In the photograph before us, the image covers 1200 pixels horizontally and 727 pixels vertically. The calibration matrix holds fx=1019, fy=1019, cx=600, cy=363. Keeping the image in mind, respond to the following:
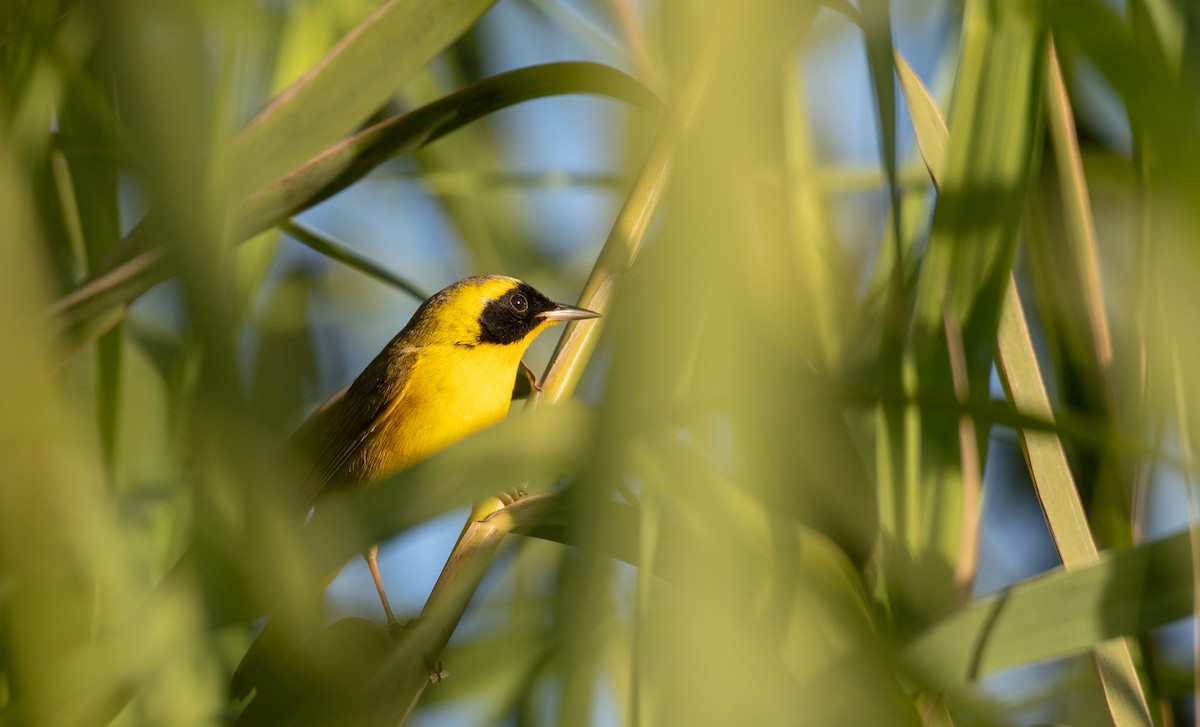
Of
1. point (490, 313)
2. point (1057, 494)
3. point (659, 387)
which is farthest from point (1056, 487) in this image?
point (490, 313)

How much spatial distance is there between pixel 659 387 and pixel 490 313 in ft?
7.70

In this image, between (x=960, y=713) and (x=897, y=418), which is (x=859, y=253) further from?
(x=960, y=713)

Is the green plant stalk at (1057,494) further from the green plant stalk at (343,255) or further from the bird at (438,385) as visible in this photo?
the bird at (438,385)

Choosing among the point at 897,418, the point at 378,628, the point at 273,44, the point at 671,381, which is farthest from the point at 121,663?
the point at 273,44

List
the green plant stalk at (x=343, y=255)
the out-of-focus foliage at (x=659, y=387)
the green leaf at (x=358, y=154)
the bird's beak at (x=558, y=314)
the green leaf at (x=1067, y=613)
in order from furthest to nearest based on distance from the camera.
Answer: the bird's beak at (x=558, y=314)
the green plant stalk at (x=343, y=255)
the green leaf at (x=358, y=154)
the green leaf at (x=1067, y=613)
the out-of-focus foliage at (x=659, y=387)

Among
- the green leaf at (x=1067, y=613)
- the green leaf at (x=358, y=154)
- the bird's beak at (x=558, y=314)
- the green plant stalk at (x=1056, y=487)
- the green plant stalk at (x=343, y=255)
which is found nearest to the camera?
the green leaf at (x=1067, y=613)

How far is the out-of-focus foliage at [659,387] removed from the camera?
0.74 metres

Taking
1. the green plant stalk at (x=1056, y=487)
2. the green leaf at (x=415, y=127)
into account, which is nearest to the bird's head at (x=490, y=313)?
the green leaf at (x=415, y=127)

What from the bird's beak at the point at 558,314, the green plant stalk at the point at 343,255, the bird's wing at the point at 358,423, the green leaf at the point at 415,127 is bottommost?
the bird's wing at the point at 358,423

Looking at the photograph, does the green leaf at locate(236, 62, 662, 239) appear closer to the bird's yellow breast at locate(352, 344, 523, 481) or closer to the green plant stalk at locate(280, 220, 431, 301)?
the green plant stalk at locate(280, 220, 431, 301)

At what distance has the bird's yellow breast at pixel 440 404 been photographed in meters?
2.79

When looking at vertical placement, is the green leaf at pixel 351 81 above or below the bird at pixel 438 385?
above

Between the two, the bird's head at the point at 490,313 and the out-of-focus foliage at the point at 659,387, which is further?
the bird's head at the point at 490,313

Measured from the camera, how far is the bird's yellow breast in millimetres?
2789
